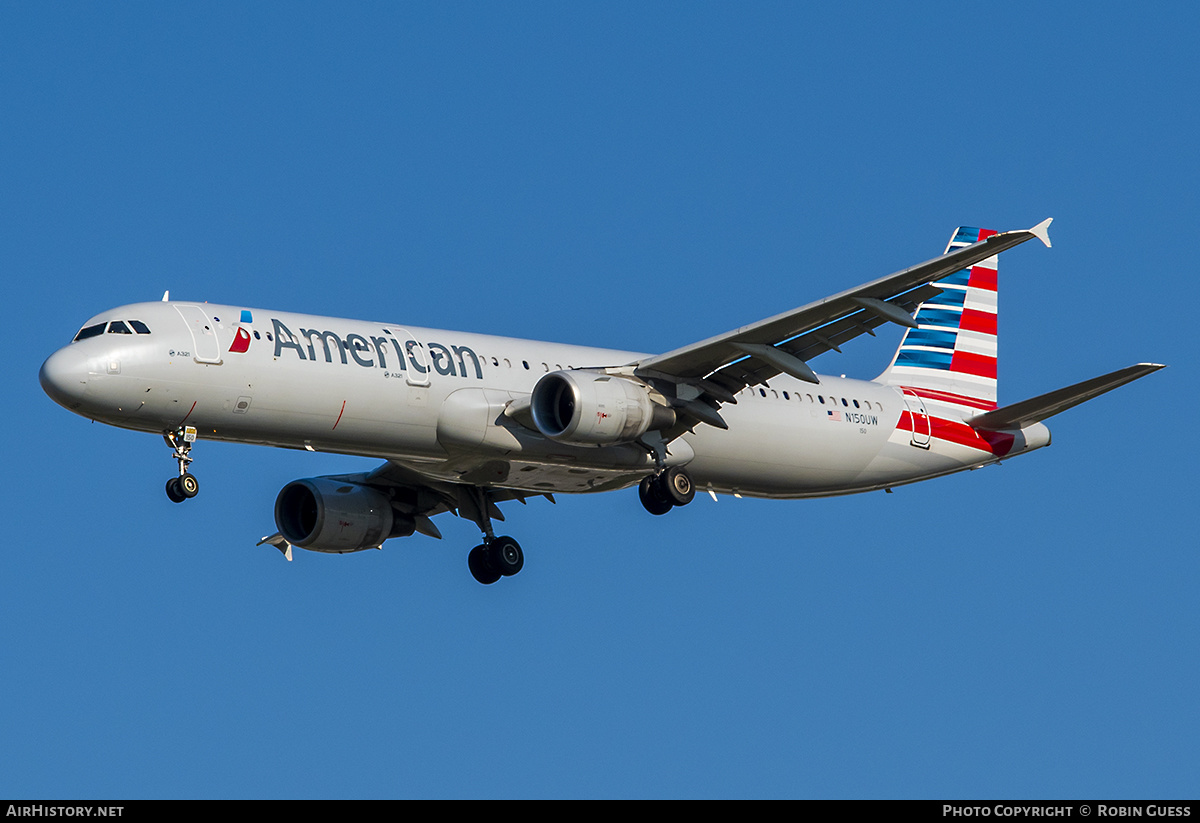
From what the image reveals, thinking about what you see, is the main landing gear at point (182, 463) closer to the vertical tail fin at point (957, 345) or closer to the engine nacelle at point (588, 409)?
the engine nacelle at point (588, 409)

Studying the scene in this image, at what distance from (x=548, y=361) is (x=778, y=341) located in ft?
17.5

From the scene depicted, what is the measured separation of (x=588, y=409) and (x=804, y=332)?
5.10 meters

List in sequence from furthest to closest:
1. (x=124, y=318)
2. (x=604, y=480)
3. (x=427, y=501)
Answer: (x=427, y=501) → (x=604, y=480) → (x=124, y=318)

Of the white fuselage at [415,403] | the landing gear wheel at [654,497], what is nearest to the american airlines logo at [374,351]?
the white fuselage at [415,403]

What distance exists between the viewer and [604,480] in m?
39.2

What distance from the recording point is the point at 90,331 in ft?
111

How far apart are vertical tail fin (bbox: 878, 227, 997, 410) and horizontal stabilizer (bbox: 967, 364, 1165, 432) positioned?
172 cm

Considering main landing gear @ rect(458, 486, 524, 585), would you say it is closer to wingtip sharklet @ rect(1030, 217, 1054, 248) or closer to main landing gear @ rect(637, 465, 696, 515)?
main landing gear @ rect(637, 465, 696, 515)

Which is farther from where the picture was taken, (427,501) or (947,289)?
(947,289)

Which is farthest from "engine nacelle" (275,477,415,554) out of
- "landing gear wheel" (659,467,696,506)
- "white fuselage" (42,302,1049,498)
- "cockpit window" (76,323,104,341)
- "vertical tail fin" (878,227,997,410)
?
"vertical tail fin" (878,227,997,410)

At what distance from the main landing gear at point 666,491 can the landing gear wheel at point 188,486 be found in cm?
1046
